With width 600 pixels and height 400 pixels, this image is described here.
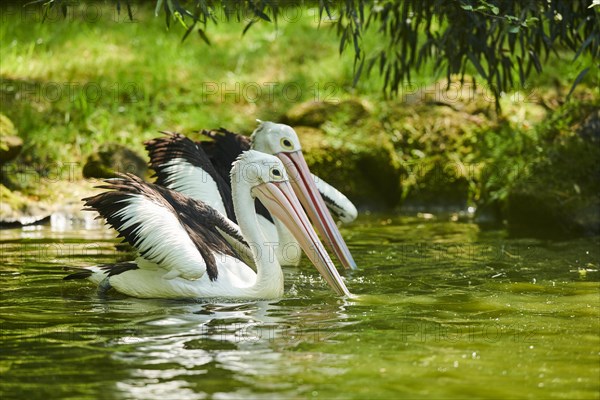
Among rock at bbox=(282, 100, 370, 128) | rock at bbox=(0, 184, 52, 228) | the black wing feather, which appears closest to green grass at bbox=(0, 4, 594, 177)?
rock at bbox=(282, 100, 370, 128)

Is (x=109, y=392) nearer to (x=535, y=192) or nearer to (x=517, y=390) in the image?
(x=517, y=390)

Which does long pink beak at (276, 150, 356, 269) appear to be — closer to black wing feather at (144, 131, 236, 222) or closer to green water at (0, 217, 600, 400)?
green water at (0, 217, 600, 400)

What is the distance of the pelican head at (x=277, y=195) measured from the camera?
6.90 metres

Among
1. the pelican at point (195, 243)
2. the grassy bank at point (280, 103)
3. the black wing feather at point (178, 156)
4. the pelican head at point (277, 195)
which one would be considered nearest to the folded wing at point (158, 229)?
the pelican at point (195, 243)

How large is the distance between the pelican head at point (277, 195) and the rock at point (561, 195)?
138 inches

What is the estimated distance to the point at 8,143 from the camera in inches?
415

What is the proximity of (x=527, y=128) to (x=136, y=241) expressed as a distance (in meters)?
6.82

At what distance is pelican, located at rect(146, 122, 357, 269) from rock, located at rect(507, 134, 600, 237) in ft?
7.46

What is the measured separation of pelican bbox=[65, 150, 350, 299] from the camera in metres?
6.52

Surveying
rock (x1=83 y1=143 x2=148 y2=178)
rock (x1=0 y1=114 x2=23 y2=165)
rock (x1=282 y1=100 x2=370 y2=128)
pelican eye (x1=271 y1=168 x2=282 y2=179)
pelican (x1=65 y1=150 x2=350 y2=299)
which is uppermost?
rock (x1=282 y1=100 x2=370 y2=128)

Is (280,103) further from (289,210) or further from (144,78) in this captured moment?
(289,210)

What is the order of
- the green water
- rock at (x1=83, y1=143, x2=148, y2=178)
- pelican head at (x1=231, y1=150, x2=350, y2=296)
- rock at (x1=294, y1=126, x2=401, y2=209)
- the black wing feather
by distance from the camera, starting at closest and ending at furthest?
the green water → pelican head at (x1=231, y1=150, x2=350, y2=296) → the black wing feather → rock at (x1=83, y1=143, x2=148, y2=178) → rock at (x1=294, y1=126, x2=401, y2=209)

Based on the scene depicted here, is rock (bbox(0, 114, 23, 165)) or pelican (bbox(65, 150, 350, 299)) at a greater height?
rock (bbox(0, 114, 23, 165))

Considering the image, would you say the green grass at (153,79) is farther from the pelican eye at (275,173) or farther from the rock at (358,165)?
the pelican eye at (275,173)
